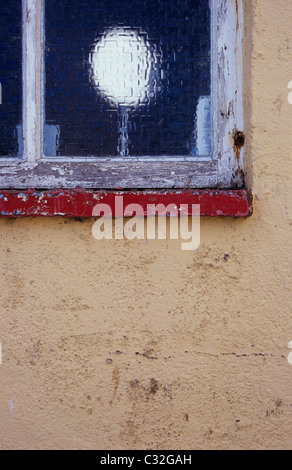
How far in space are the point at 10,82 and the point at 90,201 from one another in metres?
0.61

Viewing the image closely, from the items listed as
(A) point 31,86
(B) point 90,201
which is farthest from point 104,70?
(B) point 90,201

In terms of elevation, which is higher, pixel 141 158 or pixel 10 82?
pixel 10 82

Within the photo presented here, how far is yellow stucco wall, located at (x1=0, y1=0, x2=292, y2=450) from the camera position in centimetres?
145

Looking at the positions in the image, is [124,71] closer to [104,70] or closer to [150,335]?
[104,70]

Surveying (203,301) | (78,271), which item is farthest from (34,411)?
(203,301)

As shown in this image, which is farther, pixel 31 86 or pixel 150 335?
pixel 31 86

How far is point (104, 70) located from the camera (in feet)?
5.20

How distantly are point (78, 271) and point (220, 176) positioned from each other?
2.08 ft

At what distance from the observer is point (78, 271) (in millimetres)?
1455

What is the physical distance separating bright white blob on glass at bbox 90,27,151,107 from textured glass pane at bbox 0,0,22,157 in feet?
0.96

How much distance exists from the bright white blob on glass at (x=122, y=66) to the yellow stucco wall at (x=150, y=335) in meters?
0.40

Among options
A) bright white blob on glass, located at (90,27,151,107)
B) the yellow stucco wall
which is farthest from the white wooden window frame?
bright white blob on glass, located at (90,27,151,107)

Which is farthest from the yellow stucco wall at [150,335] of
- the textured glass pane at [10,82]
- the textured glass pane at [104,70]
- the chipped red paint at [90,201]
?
the textured glass pane at [10,82]
